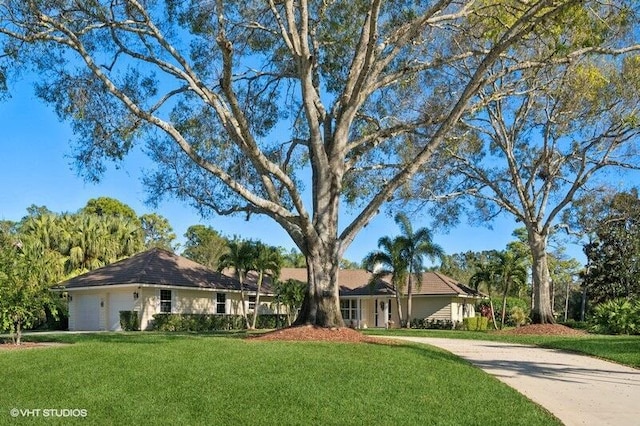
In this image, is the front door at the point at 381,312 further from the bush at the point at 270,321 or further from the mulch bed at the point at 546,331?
the mulch bed at the point at 546,331

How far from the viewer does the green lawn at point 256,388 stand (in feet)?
24.0

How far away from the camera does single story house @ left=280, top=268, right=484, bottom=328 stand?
40562 millimetres

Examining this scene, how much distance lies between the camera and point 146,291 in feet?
99.1

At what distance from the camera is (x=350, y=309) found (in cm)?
4200

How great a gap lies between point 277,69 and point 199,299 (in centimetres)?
1628

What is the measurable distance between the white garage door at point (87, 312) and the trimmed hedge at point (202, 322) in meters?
3.50

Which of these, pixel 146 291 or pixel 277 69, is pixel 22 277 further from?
pixel 146 291

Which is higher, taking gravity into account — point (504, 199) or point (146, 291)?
point (504, 199)

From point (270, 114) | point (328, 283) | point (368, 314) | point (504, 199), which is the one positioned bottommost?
point (368, 314)

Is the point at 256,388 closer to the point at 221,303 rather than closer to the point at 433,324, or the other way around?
the point at 221,303

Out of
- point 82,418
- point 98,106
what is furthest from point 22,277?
point 82,418

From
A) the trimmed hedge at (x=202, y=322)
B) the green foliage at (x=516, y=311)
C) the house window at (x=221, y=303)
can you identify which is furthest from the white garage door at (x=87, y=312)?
the green foliage at (x=516, y=311)

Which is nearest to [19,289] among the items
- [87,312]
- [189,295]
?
[87,312]

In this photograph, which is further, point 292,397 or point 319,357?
point 319,357
